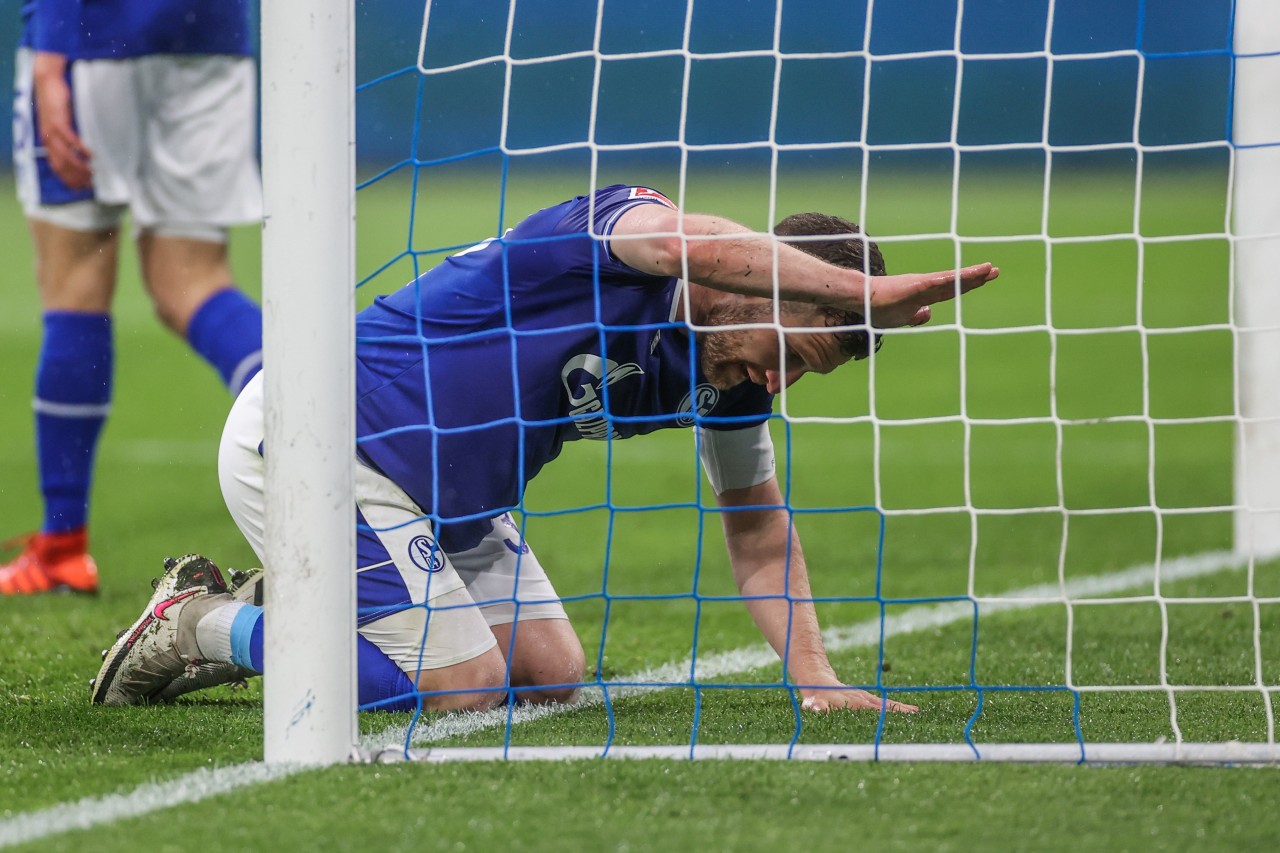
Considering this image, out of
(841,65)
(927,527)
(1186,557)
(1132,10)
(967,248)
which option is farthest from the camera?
(841,65)

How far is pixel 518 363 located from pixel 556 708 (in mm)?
672

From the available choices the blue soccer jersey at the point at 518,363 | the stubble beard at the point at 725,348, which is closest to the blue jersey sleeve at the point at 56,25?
the blue soccer jersey at the point at 518,363

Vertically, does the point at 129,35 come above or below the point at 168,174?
above

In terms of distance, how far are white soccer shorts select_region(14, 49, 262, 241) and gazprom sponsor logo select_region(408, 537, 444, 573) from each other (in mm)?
2155

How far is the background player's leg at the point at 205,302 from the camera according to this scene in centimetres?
458

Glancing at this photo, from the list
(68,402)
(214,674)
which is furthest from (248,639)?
(68,402)

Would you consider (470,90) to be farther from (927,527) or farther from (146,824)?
(146,824)

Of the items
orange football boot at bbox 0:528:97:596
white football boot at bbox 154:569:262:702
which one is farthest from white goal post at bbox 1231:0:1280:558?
orange football boot at bbox 0:528:97:596

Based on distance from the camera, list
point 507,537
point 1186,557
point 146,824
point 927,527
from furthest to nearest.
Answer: point 927,527, point 1186,557, point 507,537, point 146,824

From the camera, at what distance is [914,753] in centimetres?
233

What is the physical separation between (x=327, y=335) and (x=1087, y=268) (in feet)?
44.6

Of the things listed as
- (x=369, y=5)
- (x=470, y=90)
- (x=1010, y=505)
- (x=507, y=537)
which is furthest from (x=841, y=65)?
(x=507, y=537)

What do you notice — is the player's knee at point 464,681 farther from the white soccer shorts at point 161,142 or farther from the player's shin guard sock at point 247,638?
the white soccer shorts at point 161,142

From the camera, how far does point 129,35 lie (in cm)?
471
